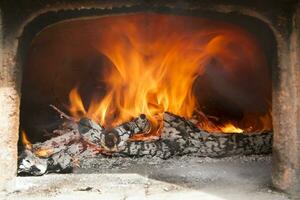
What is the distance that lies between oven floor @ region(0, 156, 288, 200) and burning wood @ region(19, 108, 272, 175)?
0.07m

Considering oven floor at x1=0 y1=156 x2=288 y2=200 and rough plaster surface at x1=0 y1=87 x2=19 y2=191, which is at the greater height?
rough plaster surface at x1=0 y1=87 x2=19 y2=191

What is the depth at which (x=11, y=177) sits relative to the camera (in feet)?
7.20

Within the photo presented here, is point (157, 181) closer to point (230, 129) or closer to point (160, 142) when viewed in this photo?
point (160, 142)

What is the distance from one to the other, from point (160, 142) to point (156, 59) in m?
0.61

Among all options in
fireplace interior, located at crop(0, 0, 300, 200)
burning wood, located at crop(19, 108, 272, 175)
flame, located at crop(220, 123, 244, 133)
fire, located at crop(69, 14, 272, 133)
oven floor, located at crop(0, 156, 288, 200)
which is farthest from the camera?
flame, located at crop(220, 123, 244, 133)

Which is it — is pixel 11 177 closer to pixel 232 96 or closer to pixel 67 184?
pixel 67 184

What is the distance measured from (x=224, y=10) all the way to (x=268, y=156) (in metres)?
1.07

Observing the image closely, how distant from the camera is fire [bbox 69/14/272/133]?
9.43ft

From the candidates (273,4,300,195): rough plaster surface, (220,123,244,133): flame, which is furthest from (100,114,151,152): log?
(273,4,300,195): rough plaster surface

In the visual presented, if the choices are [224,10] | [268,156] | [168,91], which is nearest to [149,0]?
[224,10]

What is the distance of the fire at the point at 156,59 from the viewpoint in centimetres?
288

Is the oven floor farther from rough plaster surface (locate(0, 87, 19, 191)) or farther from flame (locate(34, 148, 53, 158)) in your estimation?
flame (locate(34, 148, 53, 158))

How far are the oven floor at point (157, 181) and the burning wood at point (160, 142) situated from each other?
0.07 meters

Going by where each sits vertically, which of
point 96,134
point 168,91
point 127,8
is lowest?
point 96,134
